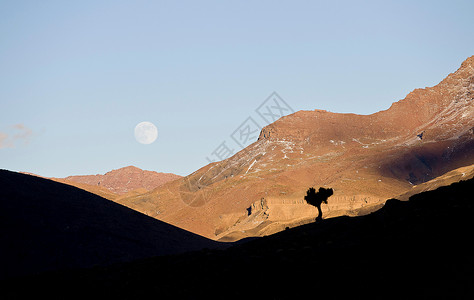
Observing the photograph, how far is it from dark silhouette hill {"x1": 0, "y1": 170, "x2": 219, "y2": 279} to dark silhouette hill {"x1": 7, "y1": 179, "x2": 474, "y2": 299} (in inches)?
1047

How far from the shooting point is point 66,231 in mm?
73062

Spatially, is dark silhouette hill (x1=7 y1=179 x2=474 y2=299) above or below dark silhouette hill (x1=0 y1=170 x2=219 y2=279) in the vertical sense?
below

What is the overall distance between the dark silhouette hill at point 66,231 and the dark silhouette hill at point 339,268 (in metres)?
26.6

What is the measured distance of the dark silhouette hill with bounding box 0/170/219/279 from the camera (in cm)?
6319

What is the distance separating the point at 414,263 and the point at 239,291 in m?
9.15

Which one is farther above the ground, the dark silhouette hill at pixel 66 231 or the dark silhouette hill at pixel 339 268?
the dark silhouette hill at pixel 66 231

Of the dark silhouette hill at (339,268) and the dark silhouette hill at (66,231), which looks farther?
the dark silhouette hill at (66,231)

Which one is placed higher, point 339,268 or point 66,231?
point 66,231

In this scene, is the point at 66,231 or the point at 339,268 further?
the point at 66,231

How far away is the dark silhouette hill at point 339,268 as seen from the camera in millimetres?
19719

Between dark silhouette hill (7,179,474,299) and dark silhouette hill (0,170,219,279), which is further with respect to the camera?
dark silhouette hill (0,170,219,279)

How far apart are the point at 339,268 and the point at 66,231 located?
59373 mm

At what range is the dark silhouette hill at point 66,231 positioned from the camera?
6319cm

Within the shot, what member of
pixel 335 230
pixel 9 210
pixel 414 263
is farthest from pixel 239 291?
pixel 9 210
